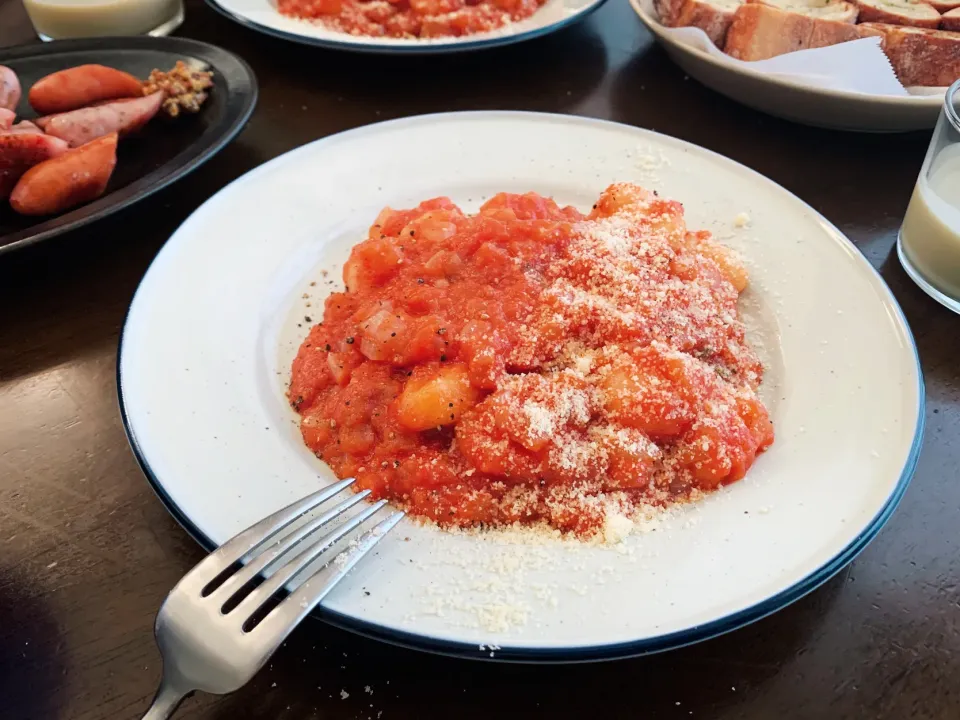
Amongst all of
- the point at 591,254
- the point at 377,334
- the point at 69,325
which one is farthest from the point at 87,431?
the point at 591,254

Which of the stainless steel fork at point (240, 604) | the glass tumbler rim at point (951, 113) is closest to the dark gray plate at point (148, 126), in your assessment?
the stainless steel fork at point (240, 604)

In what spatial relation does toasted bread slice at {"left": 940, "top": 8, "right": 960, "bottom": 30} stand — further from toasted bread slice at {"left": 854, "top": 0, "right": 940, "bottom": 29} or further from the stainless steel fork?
the stainless steel fork

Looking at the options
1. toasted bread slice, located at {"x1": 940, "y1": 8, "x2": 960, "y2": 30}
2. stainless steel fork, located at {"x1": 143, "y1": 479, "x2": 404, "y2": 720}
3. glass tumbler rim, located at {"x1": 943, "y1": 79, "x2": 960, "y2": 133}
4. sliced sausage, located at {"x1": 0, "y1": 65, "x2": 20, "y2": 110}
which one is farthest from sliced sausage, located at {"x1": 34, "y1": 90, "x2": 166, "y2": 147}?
toasted bread slice, located at {"x1": 940, "y1": 8, "x2": 960, "y2": 30}

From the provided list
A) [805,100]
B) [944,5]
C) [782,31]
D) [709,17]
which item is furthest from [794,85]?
[944,5]

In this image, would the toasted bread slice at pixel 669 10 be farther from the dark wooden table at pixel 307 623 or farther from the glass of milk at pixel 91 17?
the glass of milk at pixel 91 17

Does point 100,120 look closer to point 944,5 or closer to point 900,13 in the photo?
point 900,13
